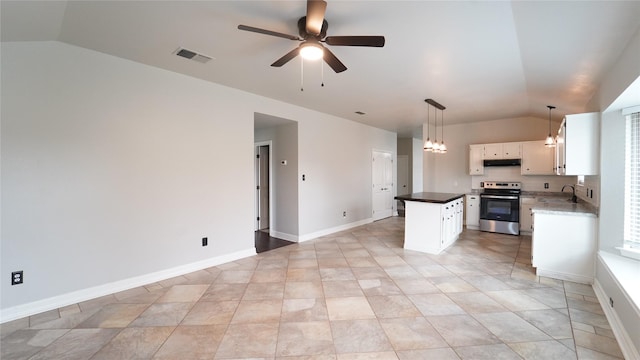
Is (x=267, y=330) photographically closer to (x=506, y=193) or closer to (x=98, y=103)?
(x=98, y=103)

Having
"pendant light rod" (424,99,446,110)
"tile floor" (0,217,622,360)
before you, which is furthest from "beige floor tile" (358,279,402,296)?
"pendant light rod" (424,99,446,110)

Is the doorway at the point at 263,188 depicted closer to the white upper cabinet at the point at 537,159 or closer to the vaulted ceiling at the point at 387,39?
the vaulted ceiling at the point at 387,39

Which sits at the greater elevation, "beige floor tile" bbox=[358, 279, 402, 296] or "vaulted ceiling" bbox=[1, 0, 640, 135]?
"vaulted ceiling" bbox=[1, 0, 640, 135]

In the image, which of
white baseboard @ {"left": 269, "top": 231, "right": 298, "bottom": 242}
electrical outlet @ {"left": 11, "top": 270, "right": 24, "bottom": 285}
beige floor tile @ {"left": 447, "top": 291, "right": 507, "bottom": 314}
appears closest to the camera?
electrical outlet @ {"left": 11, "top": 270, "right": 24, "bottom": 285}

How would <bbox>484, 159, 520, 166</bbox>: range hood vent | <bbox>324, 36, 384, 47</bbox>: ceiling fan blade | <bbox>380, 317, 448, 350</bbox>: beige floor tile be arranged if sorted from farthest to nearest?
1. <bbox>484, 159, 520, 166</bbox>: range hood vent
2. <bbox>380, 317, 448, 350</bbox>: beige floor tile
3. <bbox>324, 36, 384, 47</bbox>: ceiling fan blade

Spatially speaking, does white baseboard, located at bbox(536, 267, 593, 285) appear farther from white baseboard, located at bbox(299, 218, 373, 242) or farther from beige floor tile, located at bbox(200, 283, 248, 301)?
beige floor tile, located at bbox(200, 283, 248, 301)

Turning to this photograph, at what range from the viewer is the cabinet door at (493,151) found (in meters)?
6.27

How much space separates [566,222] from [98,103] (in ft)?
18.9

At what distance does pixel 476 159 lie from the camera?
656 centimetres

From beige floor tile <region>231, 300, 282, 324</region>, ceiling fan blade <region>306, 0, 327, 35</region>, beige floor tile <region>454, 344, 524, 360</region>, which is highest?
ceiling fan blade <region>306, 0, 327, 35</region>

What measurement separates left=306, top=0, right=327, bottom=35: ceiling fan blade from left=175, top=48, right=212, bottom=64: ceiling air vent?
164cm

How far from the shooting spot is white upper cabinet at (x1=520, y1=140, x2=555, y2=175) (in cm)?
578

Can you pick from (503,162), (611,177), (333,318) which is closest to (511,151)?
(503,162)

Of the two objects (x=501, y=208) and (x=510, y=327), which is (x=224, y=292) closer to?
(x=510, y=327)
